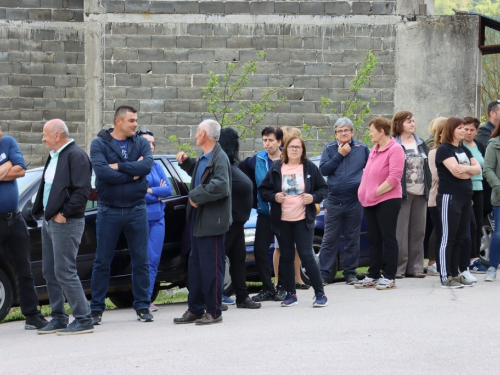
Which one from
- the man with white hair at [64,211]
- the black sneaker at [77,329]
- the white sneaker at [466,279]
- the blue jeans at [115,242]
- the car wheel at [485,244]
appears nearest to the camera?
the man with white hair at [64,211]

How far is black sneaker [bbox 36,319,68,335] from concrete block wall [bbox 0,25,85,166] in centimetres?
1078

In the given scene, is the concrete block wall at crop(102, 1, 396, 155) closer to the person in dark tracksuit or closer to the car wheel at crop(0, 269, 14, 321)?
the person in dark tracksuit

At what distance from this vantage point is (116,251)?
9547mm

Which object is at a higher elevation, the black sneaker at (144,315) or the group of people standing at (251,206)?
the group of people standing at (251,206)

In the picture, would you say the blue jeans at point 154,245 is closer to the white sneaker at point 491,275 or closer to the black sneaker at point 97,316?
the black sneaker at point 97,316

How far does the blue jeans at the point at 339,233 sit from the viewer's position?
10992mm

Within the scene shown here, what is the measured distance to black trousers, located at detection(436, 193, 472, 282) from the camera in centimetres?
1016

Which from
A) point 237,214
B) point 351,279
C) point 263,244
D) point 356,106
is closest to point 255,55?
point 356,106

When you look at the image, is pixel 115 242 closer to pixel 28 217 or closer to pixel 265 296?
pixel 28 217

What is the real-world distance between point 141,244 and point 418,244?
4.16 m

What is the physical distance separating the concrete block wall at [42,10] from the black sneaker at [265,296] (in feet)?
34.6

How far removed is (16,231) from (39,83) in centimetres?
1093

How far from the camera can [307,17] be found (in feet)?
57.9

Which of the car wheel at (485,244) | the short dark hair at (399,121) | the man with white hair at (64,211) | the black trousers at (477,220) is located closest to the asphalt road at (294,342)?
the man with white hair at (64,211)
